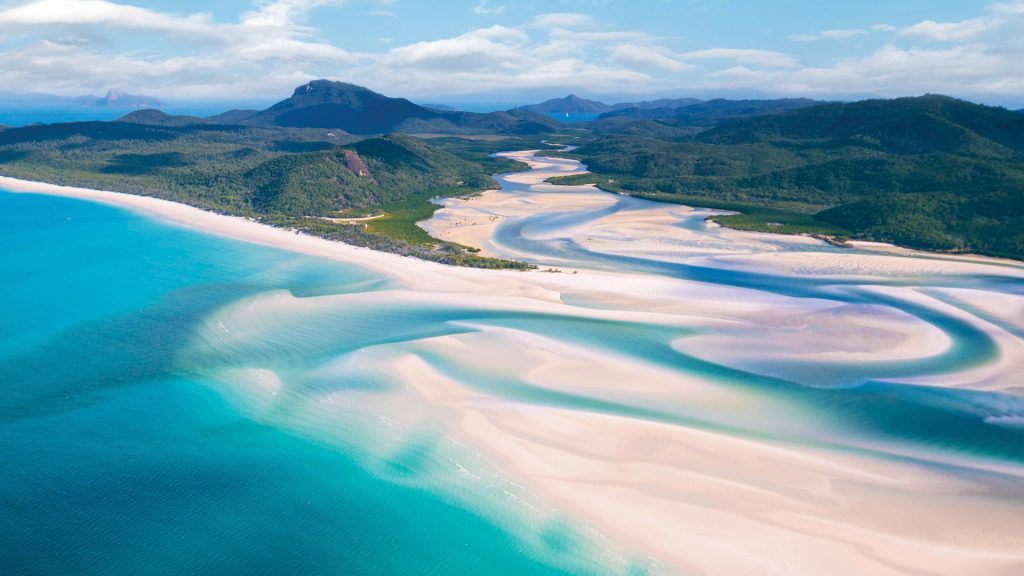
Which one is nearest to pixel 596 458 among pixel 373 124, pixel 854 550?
pixel 854 550

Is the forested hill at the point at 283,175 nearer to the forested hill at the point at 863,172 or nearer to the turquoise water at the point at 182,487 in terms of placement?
the turquoise water at the point at 182,487

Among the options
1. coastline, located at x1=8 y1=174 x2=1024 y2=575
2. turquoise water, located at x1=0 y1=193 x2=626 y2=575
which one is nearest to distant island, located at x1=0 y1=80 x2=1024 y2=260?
coastline, located at x1=8 y1=174 x2=1024 y2=575

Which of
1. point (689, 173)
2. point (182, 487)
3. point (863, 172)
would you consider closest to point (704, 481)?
point (182, 487)

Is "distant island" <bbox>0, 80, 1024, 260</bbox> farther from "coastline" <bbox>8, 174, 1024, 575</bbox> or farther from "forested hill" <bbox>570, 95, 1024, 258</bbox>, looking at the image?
"coastline" <bbox>8, 174, 1024, 575</bbox>

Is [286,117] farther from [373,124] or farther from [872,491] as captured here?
[872,491]

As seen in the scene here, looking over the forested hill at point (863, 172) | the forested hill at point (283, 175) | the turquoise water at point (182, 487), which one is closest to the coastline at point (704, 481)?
the turquoise water at point (182, 487)

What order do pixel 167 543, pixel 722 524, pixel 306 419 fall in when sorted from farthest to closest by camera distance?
pixel 306 419 < pixel 722 524 < pixel 167 543
